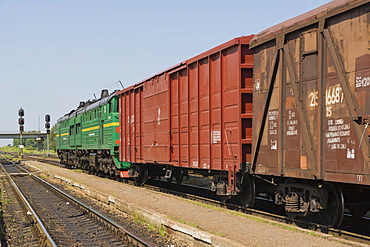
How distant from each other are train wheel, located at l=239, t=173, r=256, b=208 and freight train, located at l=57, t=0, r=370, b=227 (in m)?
0.03

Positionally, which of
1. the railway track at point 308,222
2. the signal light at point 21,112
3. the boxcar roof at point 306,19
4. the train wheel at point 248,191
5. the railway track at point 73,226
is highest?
the signal light at point 21,112

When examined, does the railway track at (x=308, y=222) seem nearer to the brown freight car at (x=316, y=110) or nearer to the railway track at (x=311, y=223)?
the railway track at (x=311, y=223)

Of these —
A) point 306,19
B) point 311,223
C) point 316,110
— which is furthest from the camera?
point 311,223

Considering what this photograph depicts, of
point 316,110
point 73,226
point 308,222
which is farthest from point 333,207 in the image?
point 73,226

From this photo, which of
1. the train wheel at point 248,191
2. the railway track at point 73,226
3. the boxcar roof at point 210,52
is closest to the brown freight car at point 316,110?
the boxcar roof at point 210,52

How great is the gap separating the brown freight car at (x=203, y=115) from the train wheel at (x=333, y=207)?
8.05ft

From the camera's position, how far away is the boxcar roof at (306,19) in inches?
314

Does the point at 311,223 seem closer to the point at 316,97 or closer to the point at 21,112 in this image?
the point at 316,97

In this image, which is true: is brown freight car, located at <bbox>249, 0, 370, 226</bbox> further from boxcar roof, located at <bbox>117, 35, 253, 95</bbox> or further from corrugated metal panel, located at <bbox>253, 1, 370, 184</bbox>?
boxcar roof, located at <bbox>117, 35, 253, 95</bbox>

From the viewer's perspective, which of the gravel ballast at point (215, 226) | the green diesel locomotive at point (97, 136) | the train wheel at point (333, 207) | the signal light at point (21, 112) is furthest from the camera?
the signal light at point (21, 112)

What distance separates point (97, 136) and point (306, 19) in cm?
1848

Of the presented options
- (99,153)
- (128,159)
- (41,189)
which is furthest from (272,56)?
(99,153)

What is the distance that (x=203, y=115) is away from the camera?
13305 mm

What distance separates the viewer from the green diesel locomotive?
23.1 meters
